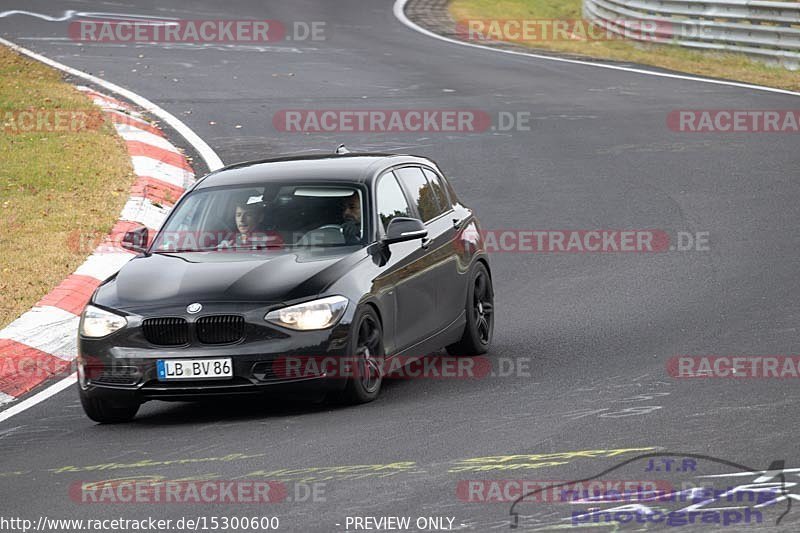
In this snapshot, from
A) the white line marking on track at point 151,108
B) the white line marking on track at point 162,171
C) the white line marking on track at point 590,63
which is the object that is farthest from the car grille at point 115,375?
the white line marking on track at point 590,63

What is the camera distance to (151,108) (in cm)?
2158

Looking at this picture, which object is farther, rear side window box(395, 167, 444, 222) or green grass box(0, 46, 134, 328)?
green grass box(0, 46, 134, 328)

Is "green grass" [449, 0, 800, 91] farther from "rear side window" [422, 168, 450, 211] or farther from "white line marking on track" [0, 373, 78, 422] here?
"white line marking on track" [0, 373, 78, 422]

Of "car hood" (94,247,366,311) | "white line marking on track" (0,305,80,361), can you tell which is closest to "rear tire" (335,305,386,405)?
"car hood" (94,247,366,311)

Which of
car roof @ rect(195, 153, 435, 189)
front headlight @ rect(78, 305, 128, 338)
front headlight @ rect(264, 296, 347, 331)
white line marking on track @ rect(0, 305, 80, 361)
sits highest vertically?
car roof @ rect(195, 153, 435, 189)

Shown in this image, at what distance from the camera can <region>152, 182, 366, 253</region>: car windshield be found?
9734 millimetres

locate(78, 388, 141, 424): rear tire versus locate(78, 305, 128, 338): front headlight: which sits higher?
locate(78, 305, 128, 338): front headlight

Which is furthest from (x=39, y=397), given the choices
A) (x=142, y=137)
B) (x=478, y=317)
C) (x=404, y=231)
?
(x=142, y=137)

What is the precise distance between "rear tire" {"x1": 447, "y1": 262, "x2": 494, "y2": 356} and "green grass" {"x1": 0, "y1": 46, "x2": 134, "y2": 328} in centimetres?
346

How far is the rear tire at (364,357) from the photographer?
350 inches

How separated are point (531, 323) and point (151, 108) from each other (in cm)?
1107

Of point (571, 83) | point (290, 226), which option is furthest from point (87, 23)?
point (290, 226)

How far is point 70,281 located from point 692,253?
18.9ft

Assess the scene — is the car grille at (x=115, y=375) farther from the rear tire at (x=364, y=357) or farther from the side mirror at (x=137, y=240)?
the side mirror at (x=137, y=240)
